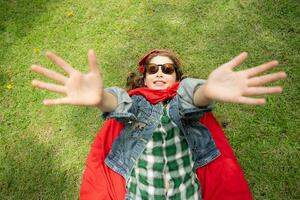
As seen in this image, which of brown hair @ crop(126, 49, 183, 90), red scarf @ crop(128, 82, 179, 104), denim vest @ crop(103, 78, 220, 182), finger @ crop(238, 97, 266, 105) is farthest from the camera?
brown hair @ crop(126, 49, 183, 90)

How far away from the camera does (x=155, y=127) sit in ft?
9.25

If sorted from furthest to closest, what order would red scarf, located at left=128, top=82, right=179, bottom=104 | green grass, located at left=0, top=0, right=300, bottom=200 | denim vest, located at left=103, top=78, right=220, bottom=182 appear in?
green grass, located at left=0, top=0, right=300, bottom=200, red scarf, located at left=128, top=82, right=179, bottom=104, denim vest, located at left=103, top=78, right=220, bottom=182

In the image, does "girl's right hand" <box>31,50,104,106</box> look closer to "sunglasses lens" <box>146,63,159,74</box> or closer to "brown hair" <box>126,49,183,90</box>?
"sunglasses lens" <box>146,63,159,74</box>

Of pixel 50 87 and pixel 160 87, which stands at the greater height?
pixel 50 87

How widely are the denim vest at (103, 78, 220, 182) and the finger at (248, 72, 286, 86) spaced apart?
491mm

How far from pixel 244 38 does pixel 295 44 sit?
0.52m

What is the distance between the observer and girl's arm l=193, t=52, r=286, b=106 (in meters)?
2.01

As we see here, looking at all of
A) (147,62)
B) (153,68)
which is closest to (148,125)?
(153,68)

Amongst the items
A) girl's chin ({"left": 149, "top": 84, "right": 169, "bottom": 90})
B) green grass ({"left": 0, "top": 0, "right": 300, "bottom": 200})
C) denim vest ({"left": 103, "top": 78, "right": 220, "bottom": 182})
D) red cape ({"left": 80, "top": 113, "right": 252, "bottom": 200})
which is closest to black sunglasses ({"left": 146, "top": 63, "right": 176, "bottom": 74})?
girl's chin ({"left": 149, "top": 84, "right": 169, "bottom": 90})

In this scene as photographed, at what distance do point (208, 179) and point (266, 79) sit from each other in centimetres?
134

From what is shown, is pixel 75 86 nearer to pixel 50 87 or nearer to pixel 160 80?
pixel 50 87

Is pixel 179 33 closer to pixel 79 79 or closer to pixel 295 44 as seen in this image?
pixel 295 44

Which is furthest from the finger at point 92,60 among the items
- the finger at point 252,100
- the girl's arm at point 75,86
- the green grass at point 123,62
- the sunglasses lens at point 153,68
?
the green grass at point 123,62

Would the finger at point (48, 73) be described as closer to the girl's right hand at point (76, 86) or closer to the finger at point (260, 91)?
the girl's right hand at point (76, 86)
